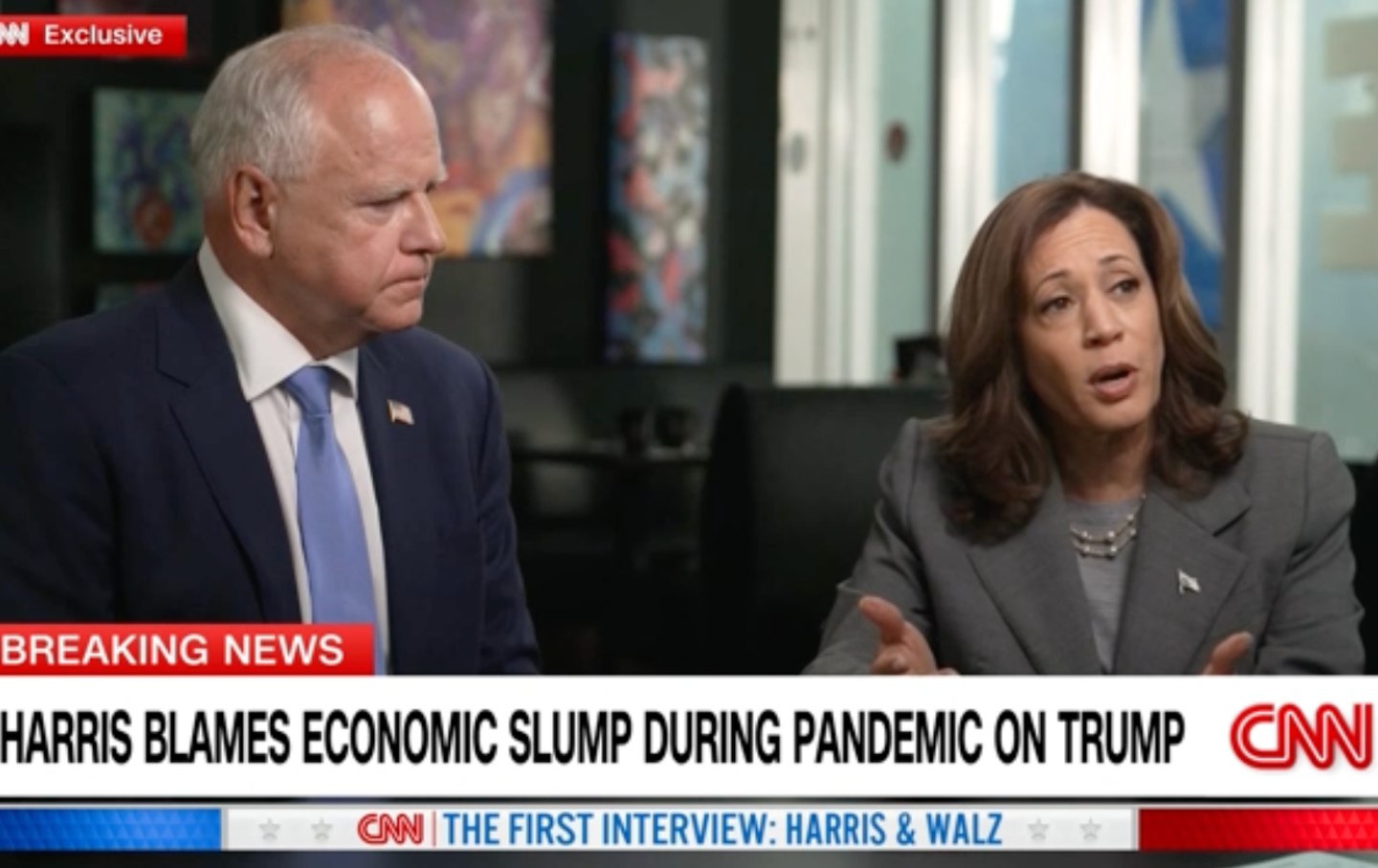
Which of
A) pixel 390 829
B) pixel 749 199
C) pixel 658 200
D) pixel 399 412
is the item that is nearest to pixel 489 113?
pixel 658 200

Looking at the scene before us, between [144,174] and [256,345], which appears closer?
[256,345]

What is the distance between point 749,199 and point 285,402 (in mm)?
4883

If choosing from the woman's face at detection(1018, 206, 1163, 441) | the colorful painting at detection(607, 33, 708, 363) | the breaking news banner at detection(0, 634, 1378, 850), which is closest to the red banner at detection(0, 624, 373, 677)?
the breaking news banner at detection(0, 634, 1378, 850)

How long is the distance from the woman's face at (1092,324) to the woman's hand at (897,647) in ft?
0.61

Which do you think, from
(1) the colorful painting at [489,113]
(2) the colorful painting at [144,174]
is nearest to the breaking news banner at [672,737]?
(2) the colorful painting at [144,174]

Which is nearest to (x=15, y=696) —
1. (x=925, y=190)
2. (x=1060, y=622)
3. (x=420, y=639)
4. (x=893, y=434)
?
(x=420, y=639)

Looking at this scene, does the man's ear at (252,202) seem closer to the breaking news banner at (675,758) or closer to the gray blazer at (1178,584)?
the breaking news banner at (675,758)

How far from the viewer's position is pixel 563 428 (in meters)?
5.47

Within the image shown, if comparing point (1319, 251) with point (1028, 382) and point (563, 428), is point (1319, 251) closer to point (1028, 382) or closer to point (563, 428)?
point (563, 428)

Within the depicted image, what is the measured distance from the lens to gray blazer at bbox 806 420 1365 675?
140 cm

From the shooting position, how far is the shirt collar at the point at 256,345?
1220mm

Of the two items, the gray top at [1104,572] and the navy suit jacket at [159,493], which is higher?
the navy suit jacket at [159,493]

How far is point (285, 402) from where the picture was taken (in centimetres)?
123

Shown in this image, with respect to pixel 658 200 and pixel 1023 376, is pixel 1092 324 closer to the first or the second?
pixel 1023 376
